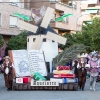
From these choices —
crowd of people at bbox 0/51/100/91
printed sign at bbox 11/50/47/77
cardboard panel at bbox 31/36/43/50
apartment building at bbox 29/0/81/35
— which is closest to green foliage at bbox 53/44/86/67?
printed sign at bbox 11/50/47/77

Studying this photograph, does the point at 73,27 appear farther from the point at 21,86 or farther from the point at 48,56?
the point at 21,86

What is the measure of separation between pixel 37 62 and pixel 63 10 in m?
36.9

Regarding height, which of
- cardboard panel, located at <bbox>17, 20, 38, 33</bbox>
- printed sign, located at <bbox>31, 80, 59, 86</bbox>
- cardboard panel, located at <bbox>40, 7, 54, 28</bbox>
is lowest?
printed sign, located at <bbox>31, 80, 59, 86</bbox>

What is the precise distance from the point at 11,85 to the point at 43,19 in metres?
6.13

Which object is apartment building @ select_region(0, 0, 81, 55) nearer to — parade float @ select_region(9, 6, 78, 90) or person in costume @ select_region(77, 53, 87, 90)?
parade float @ select_region(9, 6, 78, 90)

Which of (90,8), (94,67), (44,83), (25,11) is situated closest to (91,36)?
(25,11)

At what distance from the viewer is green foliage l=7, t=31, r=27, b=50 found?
47531 mm

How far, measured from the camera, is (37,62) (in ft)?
73.6

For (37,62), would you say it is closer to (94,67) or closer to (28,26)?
(94,67)

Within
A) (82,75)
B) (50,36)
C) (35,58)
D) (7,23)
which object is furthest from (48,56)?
(7,23)

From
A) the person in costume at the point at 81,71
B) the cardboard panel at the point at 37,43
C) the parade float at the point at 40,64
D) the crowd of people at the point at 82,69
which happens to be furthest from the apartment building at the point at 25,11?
the crowd of people at the point at 82,69

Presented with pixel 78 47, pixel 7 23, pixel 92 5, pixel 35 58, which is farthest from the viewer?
pixel 92 5

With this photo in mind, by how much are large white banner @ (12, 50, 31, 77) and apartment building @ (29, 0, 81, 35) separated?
109ft

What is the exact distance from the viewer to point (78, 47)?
79.2 ft
